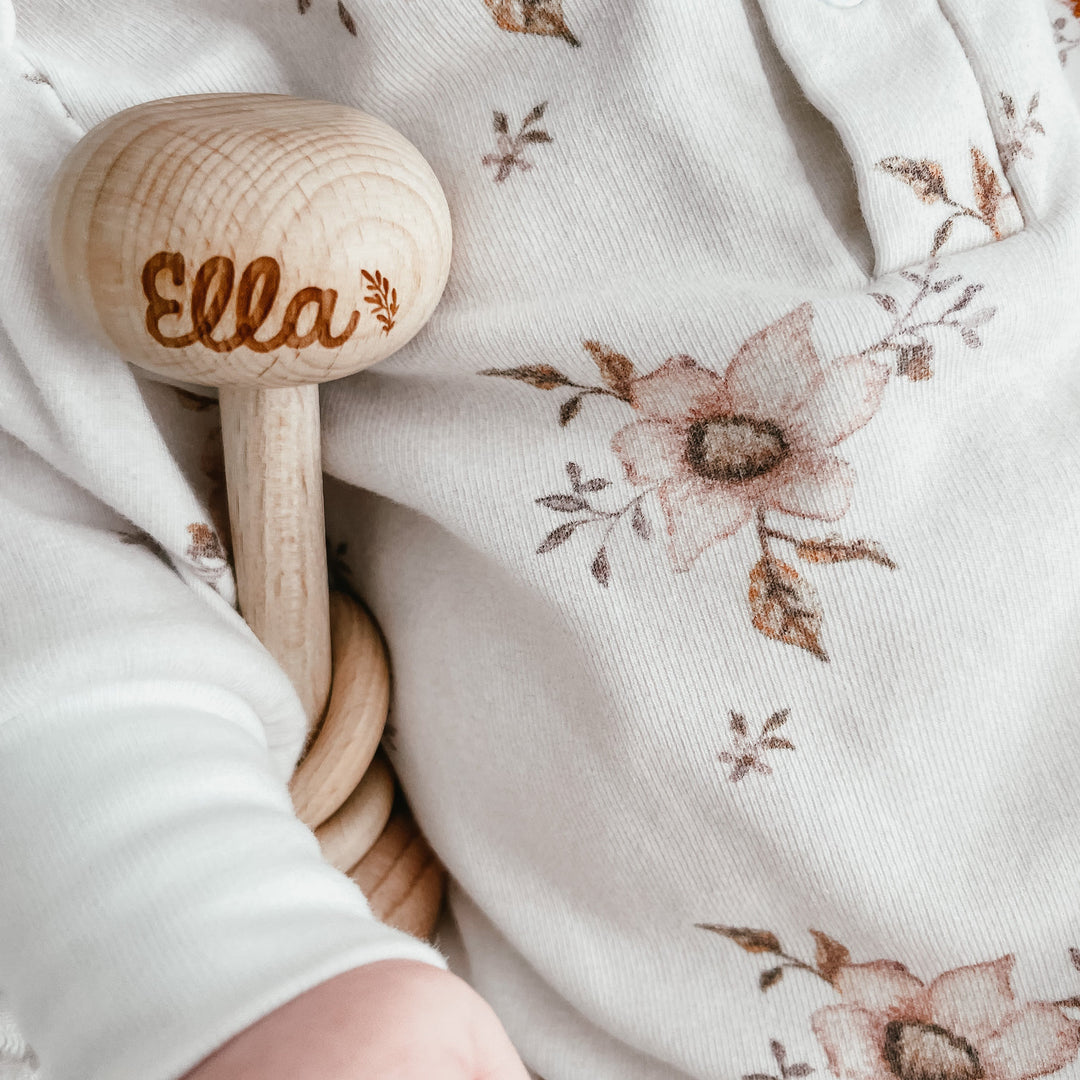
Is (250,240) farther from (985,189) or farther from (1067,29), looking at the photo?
(1067,29)

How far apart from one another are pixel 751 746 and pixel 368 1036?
0.53 ft

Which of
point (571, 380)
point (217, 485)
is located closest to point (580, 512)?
point (571, 380)

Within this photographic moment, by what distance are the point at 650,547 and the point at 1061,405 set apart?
157mm

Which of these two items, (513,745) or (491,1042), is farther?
(513,745)

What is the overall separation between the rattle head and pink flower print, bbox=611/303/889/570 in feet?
0.34

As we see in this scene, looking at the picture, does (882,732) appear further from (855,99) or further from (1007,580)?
(855,99)

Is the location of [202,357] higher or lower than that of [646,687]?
higher

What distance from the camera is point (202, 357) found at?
262 millimetres

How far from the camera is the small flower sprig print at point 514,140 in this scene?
0.34m

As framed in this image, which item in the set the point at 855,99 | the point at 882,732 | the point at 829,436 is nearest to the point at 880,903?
the point at 882,732

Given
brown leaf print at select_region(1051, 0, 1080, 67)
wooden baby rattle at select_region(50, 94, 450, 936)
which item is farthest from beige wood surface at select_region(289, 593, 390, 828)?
brown leaf print at select_region(1051, 0, 1080, 67)

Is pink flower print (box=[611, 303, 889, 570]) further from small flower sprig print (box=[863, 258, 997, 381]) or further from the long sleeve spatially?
the long sleeve

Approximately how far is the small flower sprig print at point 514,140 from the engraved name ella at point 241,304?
95 millimetres

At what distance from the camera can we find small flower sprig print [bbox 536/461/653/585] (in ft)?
1.11
